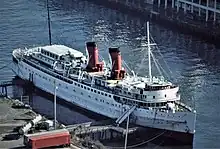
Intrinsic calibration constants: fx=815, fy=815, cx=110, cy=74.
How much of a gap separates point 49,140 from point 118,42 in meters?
34.4

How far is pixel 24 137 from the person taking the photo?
49.5 m

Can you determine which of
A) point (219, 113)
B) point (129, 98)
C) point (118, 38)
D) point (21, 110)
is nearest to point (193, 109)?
point (219, 113)

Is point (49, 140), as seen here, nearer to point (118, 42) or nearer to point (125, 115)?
point (125, 115)

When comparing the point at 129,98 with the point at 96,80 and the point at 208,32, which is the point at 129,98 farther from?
the point at 208,32

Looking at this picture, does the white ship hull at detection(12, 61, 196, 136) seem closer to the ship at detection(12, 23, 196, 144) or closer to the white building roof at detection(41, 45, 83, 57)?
the ship at detection(12, 23, 196, 144)

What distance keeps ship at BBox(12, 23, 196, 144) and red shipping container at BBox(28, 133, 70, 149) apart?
8.05m

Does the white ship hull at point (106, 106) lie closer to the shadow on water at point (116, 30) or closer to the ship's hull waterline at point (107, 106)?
the ship's hull waterline at point (107, 106)

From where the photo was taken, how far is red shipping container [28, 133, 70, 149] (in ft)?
159

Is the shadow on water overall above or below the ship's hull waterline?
above

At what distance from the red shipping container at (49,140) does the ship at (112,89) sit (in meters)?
8.05

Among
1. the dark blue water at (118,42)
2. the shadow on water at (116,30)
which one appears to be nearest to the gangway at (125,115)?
the dark blue water at (118,42)

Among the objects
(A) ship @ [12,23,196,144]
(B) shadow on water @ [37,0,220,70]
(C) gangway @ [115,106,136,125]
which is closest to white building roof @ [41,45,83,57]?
(A) ship @ [12,23,196,144]

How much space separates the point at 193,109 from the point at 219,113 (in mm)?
1934

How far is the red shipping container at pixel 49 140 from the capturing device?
4850 centimetres
